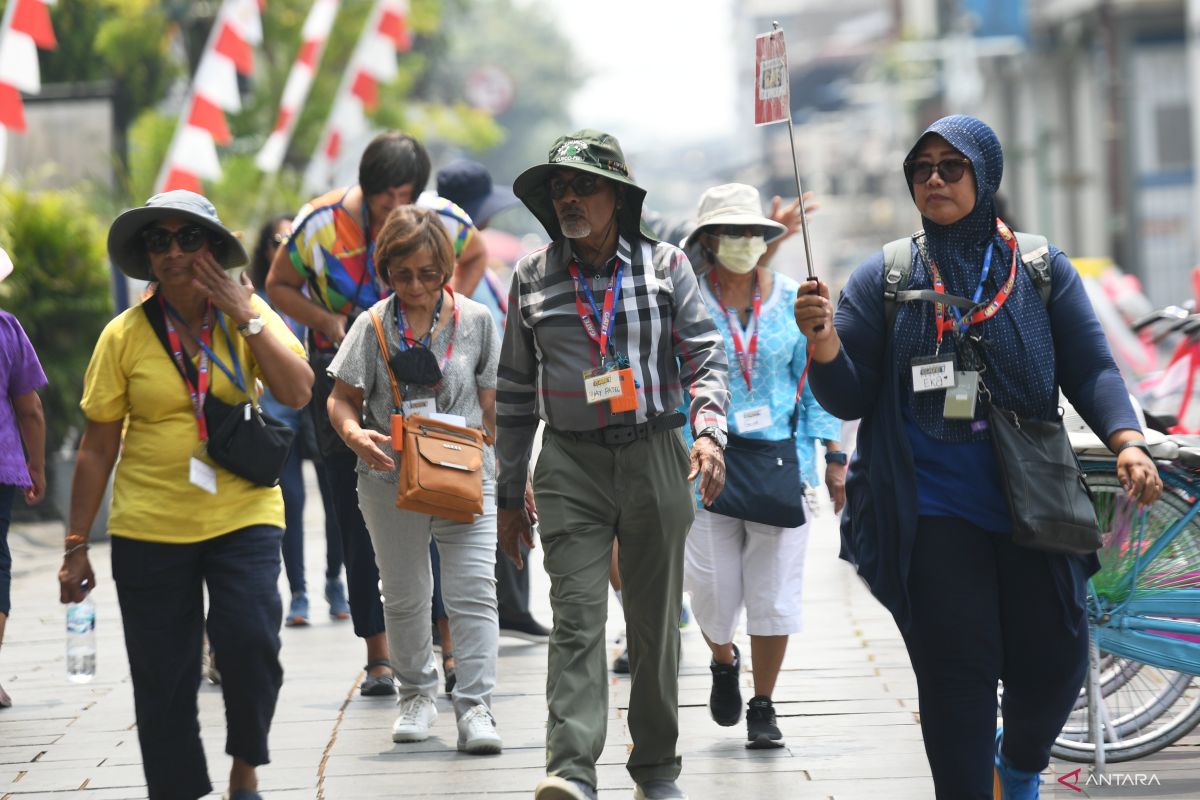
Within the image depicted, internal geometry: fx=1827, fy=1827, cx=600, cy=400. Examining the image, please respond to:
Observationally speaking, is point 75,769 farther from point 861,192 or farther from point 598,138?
point 861,192

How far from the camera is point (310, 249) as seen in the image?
714 centimetres

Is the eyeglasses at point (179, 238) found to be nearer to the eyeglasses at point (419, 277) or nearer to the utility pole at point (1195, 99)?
the eyeglasses at point (419, 277)

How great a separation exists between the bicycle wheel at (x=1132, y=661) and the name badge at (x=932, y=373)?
1126mm

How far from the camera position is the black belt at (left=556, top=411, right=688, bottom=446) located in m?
5.23

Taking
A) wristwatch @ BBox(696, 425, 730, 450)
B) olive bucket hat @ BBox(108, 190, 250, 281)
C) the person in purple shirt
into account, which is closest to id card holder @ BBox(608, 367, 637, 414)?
wristwatch @ BBox(696, 425, 730, 450)

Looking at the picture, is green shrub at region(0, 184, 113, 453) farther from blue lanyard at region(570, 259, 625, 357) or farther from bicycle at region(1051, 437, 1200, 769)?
bicycle at region(1051, 437, 1200, 769)

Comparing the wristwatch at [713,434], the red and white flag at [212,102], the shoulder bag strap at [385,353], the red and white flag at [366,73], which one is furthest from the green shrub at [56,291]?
the wristwatch at [713,434]

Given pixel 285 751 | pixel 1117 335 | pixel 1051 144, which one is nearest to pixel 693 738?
pixel 285 751

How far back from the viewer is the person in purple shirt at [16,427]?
687cm

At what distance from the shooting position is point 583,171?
5188 millimetres

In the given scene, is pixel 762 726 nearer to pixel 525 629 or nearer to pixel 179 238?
pixel 525 629

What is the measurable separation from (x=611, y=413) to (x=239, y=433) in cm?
104

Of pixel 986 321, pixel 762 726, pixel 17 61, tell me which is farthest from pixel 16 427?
pixel 17 61

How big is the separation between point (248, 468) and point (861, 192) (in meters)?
87.9
